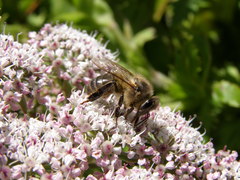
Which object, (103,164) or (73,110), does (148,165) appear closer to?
(103,164)

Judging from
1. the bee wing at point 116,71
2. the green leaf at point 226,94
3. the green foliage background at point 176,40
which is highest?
the green foliage background at point 176,40

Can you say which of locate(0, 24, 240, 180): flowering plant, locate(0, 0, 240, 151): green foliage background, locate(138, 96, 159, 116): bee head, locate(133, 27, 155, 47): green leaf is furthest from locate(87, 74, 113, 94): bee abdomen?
locate(133, 27, 155, 47): green leaf

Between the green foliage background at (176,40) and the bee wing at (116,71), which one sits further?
the green foliage background at (176,40)

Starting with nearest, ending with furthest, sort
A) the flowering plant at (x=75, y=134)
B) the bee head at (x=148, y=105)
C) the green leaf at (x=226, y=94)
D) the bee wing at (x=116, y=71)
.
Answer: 1. the flowering plant at (x=75, y=134)
2. the bee wing at (x=116, y=71)
3. the bee head at (x=148, y=105)
4. the green leaf at (x=226, y=94)

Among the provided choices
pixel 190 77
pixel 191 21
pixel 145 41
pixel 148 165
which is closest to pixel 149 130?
pixel 148 165

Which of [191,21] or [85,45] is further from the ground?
[191,21]

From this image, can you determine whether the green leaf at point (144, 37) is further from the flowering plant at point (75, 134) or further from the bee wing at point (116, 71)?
the bee wing at point (116, 71)

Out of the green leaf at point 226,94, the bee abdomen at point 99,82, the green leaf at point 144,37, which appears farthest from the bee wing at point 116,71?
the green leaf at point 144,37
